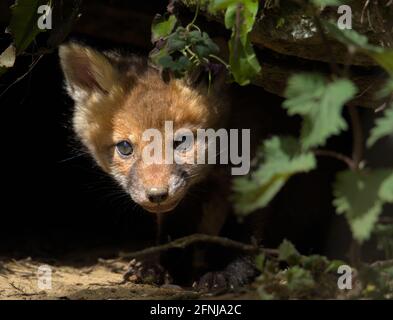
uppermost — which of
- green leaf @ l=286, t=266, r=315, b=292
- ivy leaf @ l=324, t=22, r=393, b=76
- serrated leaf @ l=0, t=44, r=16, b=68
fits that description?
serrated leaf @ l=0, t=44, r=16, b=68

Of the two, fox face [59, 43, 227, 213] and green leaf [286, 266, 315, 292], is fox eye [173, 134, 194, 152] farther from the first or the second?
green leaf [286, 266, 315, 292]

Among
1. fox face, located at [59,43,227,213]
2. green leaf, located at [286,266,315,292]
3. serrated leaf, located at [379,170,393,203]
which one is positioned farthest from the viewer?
Answer: fox face, located at [59,43,227,213]

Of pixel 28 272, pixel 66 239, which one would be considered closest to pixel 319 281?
pixel 28 272

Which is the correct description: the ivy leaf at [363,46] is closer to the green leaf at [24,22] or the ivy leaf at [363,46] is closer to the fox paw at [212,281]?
the green leaf at [24,22]

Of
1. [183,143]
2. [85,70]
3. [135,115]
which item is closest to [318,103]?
[183,143]

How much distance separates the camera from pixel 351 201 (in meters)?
2.35

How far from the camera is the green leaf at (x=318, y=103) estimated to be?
230 centimetres

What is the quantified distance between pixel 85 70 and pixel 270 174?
2.44m

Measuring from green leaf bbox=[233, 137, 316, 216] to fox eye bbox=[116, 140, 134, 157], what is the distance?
179cm

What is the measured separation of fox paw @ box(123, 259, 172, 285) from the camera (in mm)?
4285

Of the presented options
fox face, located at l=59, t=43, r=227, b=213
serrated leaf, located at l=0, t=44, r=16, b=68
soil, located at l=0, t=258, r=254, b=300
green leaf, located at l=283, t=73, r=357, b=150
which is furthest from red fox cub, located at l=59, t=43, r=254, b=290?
green leaf, located at l=283, t=73, r=357, b=150

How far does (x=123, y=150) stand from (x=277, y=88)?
1.02 m

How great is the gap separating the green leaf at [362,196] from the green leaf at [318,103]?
6.8 inches

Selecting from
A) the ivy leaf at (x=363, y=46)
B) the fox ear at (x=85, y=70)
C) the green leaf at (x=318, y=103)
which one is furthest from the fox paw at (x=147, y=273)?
the ivy leaf at (x=363, y=46)
